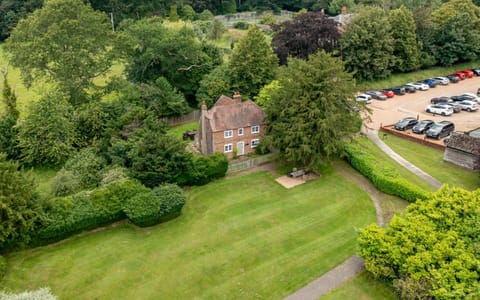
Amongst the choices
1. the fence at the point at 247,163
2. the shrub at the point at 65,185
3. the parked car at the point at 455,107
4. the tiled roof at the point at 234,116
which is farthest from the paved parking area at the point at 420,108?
the shrub at the point at 65,185

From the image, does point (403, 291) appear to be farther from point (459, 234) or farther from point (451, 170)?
point (451, 170)

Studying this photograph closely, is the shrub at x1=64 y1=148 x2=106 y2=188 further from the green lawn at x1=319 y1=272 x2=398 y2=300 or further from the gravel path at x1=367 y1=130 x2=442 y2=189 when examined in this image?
the gravel path at x1=367 y1=130 x2=442 y2=189

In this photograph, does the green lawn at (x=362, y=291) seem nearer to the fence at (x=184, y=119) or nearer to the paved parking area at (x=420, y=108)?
the paved parking area at (x=420, y=108)

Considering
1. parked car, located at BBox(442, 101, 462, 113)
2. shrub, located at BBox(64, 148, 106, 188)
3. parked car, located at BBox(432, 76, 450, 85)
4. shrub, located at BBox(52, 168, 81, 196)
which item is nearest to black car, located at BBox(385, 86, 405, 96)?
parked car, located at BBox(442, 101, 462, 113)

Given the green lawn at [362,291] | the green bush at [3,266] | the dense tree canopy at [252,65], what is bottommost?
the green lawn at [362,291]

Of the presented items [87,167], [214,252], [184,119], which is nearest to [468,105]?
[184,119]

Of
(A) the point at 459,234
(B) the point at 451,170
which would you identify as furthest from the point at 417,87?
(A) the point at 459,234
